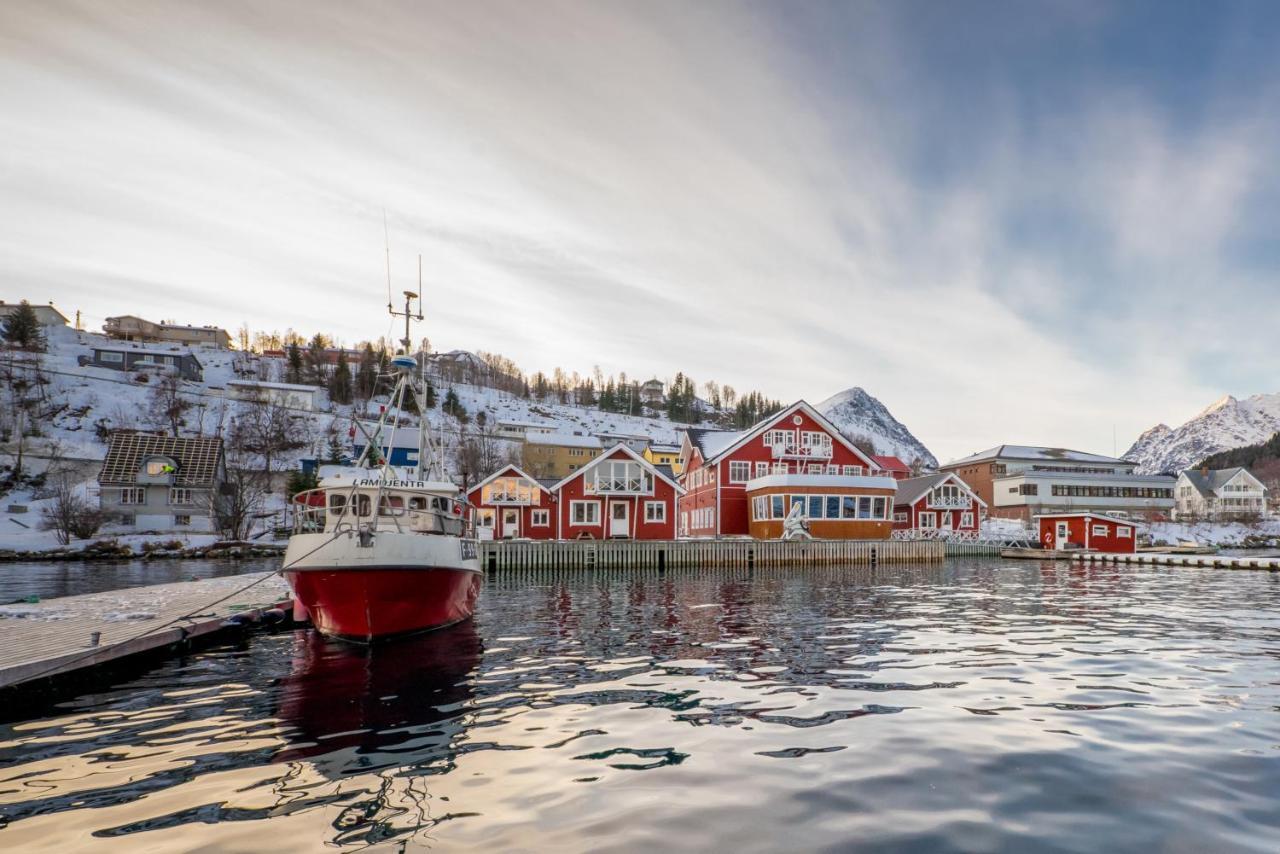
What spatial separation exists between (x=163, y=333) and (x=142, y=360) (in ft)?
145

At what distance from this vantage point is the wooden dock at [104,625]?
1168cm

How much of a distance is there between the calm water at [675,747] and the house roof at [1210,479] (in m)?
140

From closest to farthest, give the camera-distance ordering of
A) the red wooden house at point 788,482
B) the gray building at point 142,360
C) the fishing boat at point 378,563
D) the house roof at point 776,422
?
the fishing boat at point 378,563
the red wooden house at point 788,482
the house roof at point 776,422
the gray building at point 142,360

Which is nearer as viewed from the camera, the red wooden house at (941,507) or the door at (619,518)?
the door at (619,518)

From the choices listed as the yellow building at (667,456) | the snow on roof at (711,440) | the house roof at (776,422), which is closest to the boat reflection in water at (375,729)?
the house roof at (776,422)

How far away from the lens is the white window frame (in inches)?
2045

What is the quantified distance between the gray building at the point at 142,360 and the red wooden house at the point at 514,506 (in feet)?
337

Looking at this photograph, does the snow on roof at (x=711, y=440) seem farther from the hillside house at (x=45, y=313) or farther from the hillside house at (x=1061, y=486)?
the hillside house at (x=45, y=313)

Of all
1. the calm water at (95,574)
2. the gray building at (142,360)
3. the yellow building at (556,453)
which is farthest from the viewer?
the gray building at (142,360)

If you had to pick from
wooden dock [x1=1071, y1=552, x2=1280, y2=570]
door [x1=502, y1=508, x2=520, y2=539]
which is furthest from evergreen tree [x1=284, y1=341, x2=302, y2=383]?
wooden dock [x1=1071, y1=552, x2=1280, y2=570]

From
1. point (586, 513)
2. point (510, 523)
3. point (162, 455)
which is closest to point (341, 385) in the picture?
point (162, 455)

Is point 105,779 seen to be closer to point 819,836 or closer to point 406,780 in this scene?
point 406,780

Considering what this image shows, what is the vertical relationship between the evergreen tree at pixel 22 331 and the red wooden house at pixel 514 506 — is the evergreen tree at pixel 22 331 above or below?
above

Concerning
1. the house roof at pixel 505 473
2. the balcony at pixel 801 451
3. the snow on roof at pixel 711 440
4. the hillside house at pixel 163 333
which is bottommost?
the house roof at pixel 505 473
